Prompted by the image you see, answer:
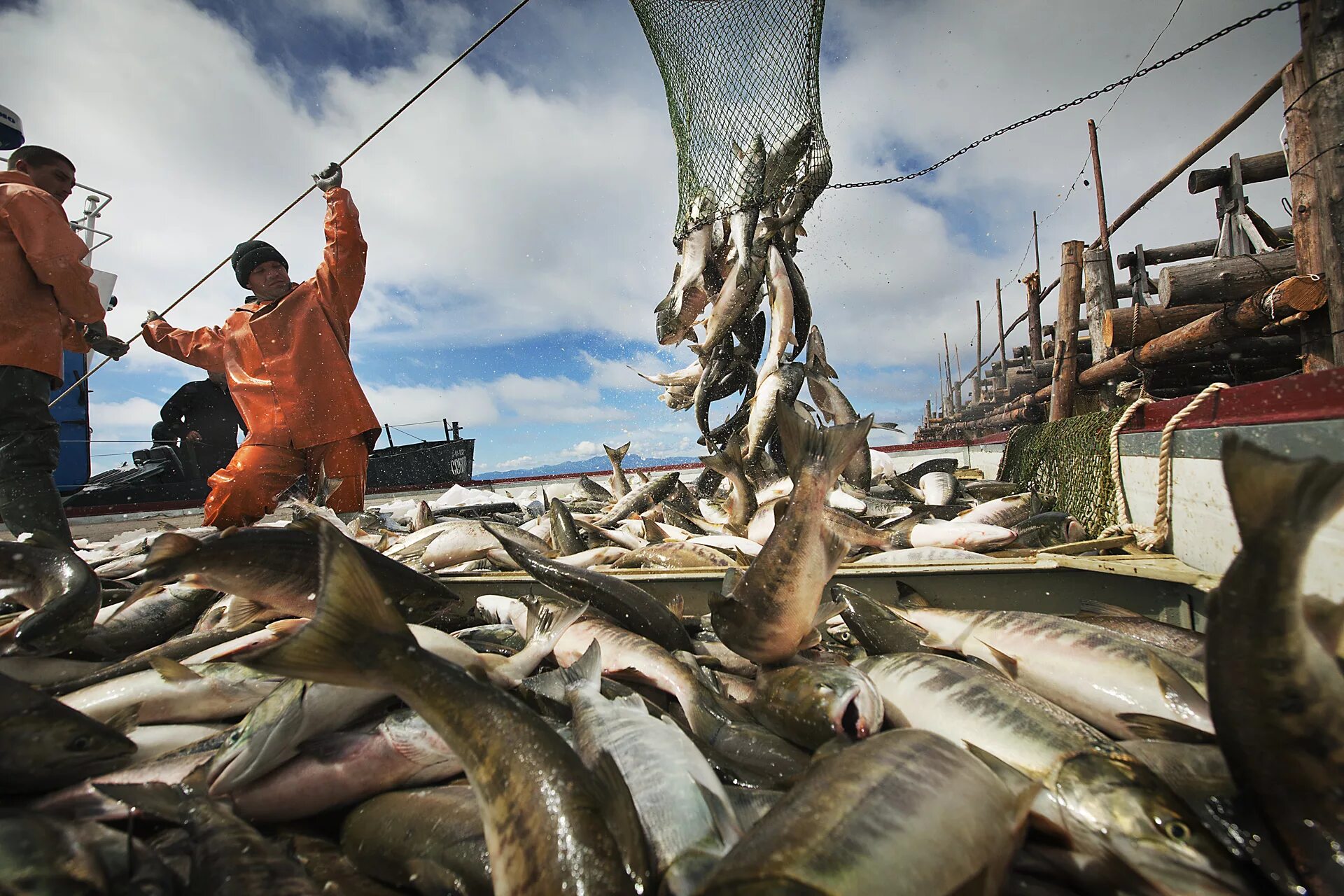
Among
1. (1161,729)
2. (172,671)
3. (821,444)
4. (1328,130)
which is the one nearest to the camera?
(1161,729)

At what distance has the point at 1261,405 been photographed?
99.8 inches

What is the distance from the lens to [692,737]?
181cm

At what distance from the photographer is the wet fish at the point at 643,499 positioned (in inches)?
227

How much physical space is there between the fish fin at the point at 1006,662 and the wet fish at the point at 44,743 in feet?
8.46

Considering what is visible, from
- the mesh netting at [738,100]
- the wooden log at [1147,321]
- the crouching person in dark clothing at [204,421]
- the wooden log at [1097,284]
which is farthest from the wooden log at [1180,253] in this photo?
the crouching person in dark clothing at [204,421]

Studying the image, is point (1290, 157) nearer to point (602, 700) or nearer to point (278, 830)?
point (602, 700)

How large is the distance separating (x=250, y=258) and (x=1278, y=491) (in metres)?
7.68

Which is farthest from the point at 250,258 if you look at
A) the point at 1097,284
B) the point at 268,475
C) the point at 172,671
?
the point at 1097,284

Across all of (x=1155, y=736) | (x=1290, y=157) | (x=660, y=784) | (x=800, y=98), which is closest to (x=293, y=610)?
(x=660, y=784)

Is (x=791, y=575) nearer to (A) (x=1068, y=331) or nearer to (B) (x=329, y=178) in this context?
(B) (x=329, y=178)

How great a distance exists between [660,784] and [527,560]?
160cm

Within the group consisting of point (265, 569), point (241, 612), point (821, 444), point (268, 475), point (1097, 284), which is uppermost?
point (1097, 284)

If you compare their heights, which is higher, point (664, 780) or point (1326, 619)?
point (1326, 619)

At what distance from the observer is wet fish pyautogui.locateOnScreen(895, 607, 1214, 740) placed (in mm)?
1569
